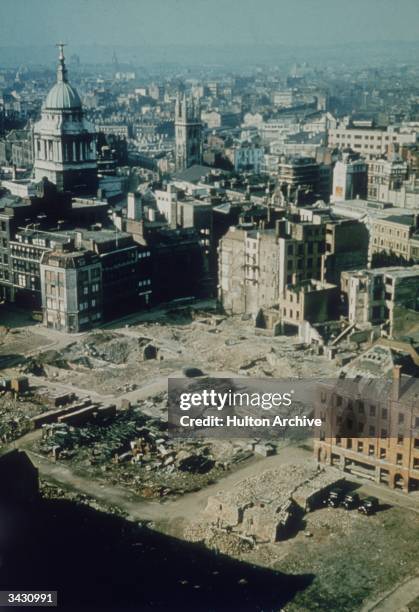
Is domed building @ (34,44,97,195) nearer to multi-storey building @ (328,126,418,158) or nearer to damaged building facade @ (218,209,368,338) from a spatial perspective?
damaged building facade @ (218,209,368,338)

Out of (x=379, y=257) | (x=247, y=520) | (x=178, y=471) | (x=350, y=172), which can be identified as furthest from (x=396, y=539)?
(x=350, y=172)

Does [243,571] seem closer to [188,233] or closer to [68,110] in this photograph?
[188,233]

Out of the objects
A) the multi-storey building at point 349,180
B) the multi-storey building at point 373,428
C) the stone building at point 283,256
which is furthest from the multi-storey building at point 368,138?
the multi-storey building at point 373,428

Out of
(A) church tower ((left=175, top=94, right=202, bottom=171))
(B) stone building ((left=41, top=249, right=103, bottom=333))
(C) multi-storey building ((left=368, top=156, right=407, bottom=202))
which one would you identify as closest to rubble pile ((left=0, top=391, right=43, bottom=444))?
(B) stone building ((left=41, top=249, right=103, bottom=333))

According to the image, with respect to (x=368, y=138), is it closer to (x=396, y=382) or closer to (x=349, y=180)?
(x=349, y=180)

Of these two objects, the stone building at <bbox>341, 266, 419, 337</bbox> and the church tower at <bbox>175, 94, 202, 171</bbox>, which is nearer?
the stone building at <bbox>341, 266, 419, 337</bbox>

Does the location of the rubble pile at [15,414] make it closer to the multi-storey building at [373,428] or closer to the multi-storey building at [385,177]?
the multi-storey building at [373,428]
